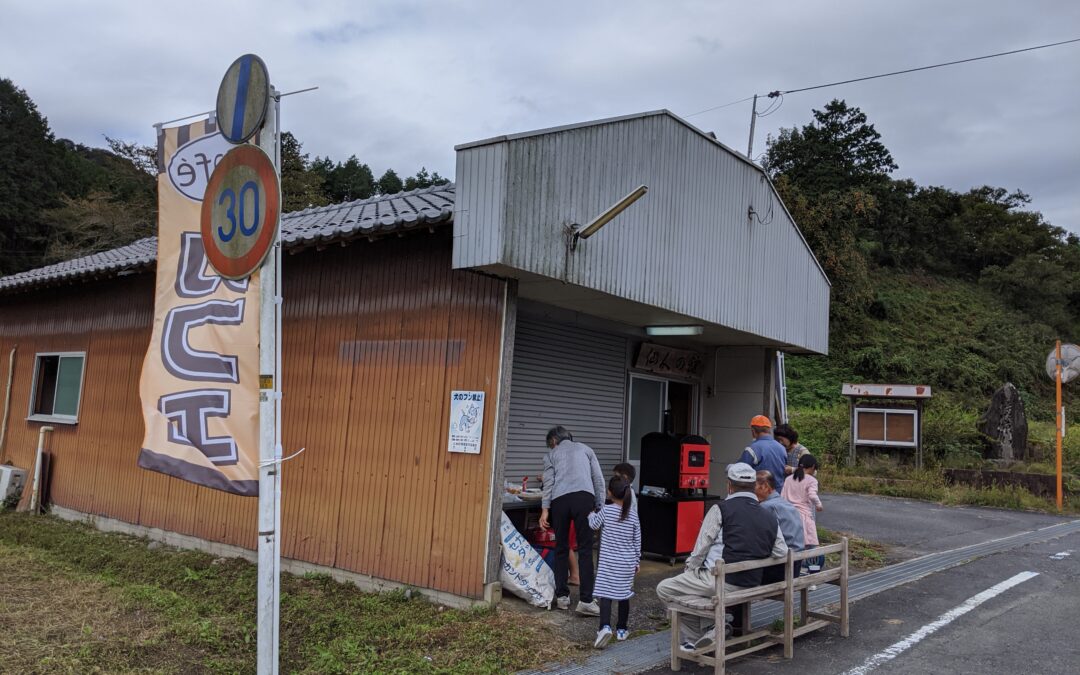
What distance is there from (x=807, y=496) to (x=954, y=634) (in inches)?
84.9

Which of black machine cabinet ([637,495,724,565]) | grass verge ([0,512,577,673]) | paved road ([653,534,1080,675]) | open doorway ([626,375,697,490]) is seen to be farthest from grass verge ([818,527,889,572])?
grass verge ([0,512,577,673])

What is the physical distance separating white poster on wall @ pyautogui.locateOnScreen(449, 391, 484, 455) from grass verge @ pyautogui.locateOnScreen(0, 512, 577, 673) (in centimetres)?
140

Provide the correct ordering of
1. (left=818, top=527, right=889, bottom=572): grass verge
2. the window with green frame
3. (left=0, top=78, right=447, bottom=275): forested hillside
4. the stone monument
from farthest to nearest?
(left=0, top=78, right=447, bottom=275): forested hillside
the stone monument
the window with green frame
(left=818, top=527, right=889, bottom=572): grass verge

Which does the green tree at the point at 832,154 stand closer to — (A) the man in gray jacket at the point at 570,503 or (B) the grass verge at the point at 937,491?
(B) the grass verge at the point at 937,491

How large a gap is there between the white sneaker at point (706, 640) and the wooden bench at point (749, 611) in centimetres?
A: 10

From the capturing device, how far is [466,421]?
273 inches

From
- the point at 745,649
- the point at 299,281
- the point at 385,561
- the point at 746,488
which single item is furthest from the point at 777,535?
the point at 299,281

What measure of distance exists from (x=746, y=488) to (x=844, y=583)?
56.9 inches

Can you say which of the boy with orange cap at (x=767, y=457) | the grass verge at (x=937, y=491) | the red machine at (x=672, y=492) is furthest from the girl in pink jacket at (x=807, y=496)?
the grass verge at (x=937, y=491)

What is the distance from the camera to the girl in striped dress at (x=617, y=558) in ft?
20.0

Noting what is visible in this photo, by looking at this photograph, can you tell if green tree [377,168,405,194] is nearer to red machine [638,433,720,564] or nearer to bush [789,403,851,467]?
bush [789,403,851,467]

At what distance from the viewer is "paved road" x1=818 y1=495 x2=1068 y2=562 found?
11.9 metres

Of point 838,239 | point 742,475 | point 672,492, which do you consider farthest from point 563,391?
point 838,239

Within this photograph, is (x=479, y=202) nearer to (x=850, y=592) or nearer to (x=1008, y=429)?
(x=850, y=592)
